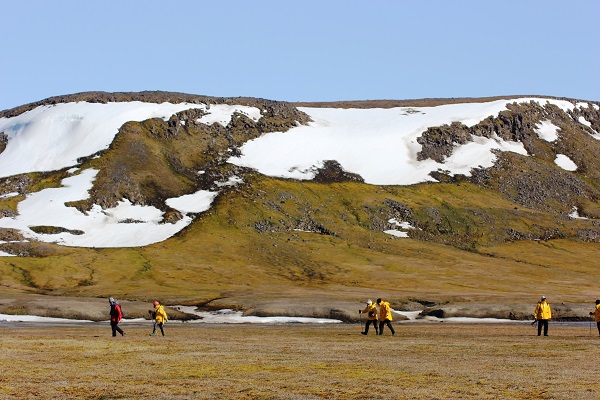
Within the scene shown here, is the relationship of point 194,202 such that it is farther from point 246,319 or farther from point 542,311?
point 542,311

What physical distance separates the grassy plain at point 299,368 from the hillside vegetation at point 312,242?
1650 inches

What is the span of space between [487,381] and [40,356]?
21.3 m

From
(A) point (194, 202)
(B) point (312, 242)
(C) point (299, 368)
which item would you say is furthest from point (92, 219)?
(C) point (299, 368)

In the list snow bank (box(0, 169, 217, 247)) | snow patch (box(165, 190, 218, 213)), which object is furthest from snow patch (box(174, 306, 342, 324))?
snow patch (box(165, 190, 218, 213))

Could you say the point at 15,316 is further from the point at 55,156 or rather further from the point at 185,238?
the point at 55,156

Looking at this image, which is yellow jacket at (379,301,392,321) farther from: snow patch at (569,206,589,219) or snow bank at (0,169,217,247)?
snow patch at (569,206,589,219)

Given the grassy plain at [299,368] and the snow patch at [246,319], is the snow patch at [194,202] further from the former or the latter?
the grassy plain at [299,368]

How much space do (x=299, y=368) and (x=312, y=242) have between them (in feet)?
400

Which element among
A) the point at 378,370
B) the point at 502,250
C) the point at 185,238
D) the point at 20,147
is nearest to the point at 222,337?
the point at 378,370

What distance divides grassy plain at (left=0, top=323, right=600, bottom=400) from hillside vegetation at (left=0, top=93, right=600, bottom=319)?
41912 mm

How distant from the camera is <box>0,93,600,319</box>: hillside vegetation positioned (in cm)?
11925

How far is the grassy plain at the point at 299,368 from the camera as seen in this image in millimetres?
25953

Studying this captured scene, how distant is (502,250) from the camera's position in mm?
160375

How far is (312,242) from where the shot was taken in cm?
15488
